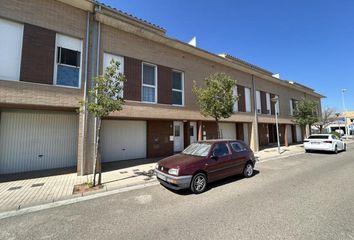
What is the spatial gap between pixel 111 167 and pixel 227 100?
7122 millimetres

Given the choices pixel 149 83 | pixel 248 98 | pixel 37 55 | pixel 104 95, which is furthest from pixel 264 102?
pixel 37 55

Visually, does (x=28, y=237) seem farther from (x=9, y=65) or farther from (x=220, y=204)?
(x=9, y=65)

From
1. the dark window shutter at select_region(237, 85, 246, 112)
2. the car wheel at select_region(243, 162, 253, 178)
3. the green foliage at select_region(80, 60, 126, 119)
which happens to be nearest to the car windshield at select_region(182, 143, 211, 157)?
the car wheel at select_region(243, 162, 253, 178)

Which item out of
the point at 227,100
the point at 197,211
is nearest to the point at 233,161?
the point at 197,211

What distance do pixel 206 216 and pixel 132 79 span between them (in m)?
7.81

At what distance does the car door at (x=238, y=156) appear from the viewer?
24.0 feet

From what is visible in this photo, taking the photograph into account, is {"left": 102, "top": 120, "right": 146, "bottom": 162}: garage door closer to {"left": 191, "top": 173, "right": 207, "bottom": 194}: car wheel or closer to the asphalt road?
the asphalt road

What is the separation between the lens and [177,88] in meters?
12.4

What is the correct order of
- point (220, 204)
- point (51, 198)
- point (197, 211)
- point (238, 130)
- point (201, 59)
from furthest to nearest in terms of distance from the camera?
1. point (238, 130)
2. point (201, 59)
3. point (51, 198)
4. point (220, 204)
5. point (197, 211)

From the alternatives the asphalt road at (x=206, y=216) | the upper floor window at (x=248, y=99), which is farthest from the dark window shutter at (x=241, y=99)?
the asphalt road at (x=206, y=216)

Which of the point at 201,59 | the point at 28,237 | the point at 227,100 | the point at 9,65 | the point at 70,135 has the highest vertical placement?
the point at 201,59

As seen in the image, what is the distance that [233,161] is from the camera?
7.22m

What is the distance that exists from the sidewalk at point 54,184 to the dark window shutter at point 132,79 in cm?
373

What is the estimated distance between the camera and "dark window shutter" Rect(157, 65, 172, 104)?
11.2 metres
